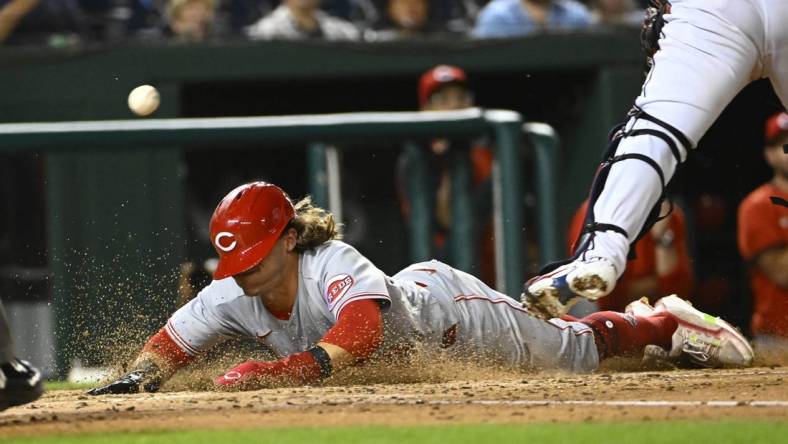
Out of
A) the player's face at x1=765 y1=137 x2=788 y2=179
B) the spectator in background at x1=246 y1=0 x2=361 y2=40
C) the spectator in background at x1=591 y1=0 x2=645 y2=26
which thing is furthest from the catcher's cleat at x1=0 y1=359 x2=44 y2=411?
the spectator in background at x1=591 y1=0 x2=645 y2=26

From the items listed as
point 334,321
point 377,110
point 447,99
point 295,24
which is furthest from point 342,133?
point 334,321

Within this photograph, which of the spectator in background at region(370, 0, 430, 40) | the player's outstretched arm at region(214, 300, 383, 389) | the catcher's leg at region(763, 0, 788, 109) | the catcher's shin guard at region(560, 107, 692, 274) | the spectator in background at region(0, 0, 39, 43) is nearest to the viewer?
the catcher's shin guard at region(560, 107, 692, 274)

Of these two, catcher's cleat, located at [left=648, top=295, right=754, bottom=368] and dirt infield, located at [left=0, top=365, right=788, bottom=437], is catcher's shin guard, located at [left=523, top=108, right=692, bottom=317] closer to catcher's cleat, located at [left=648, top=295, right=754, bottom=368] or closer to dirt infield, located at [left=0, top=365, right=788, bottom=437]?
dirt infield, located at [left=0, top=365, right=788, bottom=437]

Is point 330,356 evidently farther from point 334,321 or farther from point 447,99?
point 447,99

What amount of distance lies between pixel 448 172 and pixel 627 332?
2.43 m

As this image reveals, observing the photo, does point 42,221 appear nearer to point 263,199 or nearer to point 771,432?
point 263,199

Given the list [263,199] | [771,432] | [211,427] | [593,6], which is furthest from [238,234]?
[593,6]

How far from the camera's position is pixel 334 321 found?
4727 mm

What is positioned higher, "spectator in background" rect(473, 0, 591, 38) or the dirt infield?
"spectator in background" rect(473, 0, 591, 38)

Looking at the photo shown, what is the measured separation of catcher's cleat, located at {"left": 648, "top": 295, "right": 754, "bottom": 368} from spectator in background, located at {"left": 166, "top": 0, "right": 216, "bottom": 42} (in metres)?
3.99

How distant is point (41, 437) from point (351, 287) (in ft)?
4.33

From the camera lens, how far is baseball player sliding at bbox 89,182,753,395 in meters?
4.46

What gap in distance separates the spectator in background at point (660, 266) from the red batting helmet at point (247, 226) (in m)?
3.09

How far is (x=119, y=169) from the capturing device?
7598 millimetres
